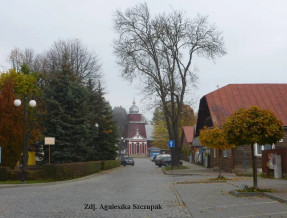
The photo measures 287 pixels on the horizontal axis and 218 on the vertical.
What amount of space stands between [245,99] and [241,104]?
36.3 inches

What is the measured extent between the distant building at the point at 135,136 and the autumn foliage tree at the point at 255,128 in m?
103

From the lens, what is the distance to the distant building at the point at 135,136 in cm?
11850

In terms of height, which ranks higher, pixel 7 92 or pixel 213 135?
pixel 7 92

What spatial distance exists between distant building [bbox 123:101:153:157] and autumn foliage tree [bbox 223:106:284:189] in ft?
339

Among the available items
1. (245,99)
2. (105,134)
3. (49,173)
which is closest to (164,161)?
(105,134)

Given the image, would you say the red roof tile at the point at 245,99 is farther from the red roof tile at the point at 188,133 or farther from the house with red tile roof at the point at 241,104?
the red roof tile at the point at 188,133

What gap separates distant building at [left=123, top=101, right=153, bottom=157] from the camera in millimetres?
118500

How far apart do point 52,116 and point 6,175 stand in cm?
757

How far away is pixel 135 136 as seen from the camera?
11950cm

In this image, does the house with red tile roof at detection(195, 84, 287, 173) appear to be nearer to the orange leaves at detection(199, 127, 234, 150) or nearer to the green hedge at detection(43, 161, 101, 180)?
the orange leaves at detection(199, 127, 234, 150)

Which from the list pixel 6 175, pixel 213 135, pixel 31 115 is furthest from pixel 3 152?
pixel 213 135

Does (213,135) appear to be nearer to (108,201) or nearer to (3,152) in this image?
(108,201)

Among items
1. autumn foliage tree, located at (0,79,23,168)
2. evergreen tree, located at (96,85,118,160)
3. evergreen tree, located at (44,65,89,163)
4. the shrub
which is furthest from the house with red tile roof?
the shrub

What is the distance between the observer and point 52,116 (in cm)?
3011
